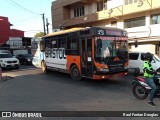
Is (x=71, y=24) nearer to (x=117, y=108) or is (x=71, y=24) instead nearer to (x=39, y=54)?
(x=39, y=54)

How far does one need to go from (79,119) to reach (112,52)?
606 centimetres

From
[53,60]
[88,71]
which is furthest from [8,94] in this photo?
[53,60]

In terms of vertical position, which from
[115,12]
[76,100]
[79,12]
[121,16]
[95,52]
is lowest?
[76,100]

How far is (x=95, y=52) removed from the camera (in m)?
11.3

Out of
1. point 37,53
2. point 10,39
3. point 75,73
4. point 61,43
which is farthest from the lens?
point 10,39

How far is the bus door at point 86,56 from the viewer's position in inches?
458

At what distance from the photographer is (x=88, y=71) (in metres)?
11.9

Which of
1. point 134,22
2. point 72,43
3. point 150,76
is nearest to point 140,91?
point 150,76

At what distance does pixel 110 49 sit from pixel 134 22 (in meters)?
15.1

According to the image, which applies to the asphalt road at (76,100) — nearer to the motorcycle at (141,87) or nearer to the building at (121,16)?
the motorcycle at (141,87)

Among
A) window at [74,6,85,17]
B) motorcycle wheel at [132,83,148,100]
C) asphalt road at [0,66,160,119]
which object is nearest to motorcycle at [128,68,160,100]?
motorcycle wheel at [132,83,148,100]

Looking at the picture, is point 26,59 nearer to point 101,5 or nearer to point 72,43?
point 101,5

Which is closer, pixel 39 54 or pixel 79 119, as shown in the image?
pixel 79 119

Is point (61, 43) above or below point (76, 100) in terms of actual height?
above
